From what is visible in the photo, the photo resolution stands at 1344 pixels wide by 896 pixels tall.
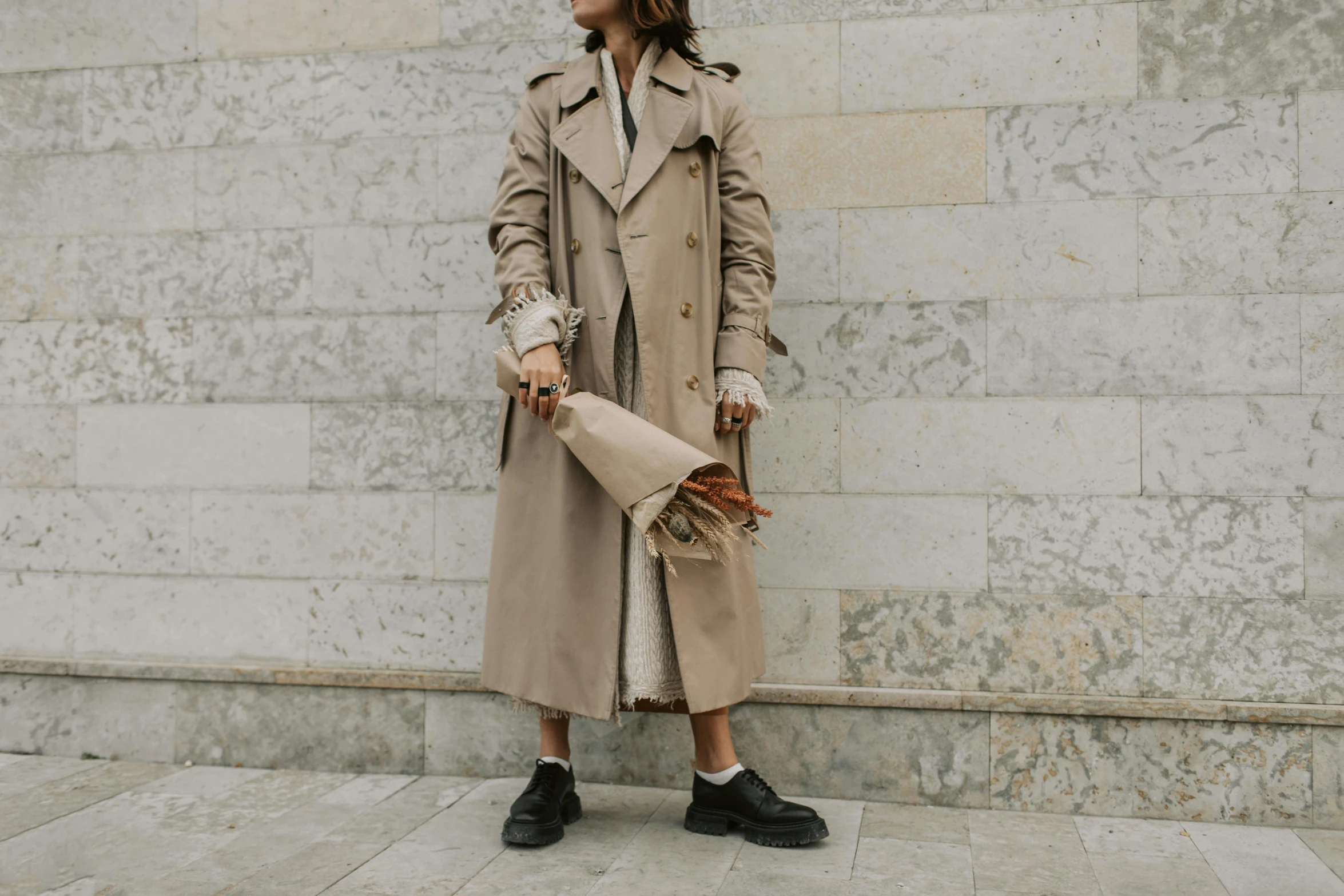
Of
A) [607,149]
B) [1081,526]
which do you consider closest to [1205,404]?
[1081,526]

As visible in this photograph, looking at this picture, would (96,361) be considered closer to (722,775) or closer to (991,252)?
(722,775)

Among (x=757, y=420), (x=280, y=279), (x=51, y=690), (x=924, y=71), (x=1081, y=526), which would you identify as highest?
(x=924, y=71)

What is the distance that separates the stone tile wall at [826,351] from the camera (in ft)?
10.6

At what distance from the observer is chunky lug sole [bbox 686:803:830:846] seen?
9.32 feet

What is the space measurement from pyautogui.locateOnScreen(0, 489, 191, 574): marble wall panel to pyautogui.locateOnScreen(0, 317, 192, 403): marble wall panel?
0.38 m

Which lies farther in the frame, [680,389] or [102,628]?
[102,628]

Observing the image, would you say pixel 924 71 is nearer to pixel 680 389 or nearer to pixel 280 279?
pixel 680 389

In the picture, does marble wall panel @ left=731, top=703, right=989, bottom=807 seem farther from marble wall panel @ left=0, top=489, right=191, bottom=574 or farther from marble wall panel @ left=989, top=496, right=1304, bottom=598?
marble wall panel @ left=0, top=489, right=191, bottom=574

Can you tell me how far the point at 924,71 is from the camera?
11.2ft

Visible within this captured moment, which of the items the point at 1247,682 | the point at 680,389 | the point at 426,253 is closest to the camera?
the point at 680,389

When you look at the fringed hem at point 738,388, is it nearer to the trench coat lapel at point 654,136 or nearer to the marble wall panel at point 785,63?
the trench coat lapel at point 654,136

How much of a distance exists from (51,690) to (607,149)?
2.93 meters

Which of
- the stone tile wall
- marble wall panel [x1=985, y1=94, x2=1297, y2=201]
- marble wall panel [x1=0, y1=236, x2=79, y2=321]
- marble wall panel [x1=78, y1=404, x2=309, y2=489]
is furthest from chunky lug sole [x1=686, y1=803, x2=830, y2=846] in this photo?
marble wall panel [x1=0, y1=236, x2=79, y2=321]

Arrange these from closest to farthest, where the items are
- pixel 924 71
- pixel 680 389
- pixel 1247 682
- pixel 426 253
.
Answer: pixel 680 389
pixel 1247 682
pixel 924 71
pixel 426 253
